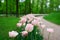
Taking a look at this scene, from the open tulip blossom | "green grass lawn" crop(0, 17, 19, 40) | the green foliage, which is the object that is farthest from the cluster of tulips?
the green foliage

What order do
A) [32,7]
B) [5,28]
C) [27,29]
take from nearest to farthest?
1. [27,29]
2. [5,28]
3. [32,7]

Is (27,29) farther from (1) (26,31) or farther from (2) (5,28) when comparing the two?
(2) (5,28)

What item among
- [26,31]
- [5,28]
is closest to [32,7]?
[5,28]

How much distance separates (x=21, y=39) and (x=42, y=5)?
4436 cm

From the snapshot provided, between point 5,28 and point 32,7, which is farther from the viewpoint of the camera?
point 32,7

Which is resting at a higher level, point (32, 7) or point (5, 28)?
point (5, 28)

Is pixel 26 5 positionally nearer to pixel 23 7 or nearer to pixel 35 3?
pixel 23 7

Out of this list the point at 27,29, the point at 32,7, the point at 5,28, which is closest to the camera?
the point at 27,29

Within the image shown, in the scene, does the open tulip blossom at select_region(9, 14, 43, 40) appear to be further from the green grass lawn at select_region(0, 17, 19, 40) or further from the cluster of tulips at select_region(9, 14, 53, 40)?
the green grass lawn at select_region(0, 17, 19, 40)

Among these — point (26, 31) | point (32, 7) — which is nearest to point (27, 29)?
point (26, 31)

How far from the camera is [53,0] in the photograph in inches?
1969

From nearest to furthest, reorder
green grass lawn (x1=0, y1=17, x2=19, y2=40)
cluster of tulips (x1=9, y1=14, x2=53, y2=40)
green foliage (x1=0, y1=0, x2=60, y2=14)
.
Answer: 1. cluster of tulips (x1=9, y1=14, x2=53, y2=40)
2. green grass lawn (x1=0, y1=17, x2=19, y2=40)
3. green foliage (x1=0, y1=0, x2=60, y2=14)

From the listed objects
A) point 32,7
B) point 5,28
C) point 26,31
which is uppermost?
point 26,31

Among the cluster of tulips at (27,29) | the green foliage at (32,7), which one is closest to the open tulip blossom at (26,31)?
the cluster of tulips at (27,29)
